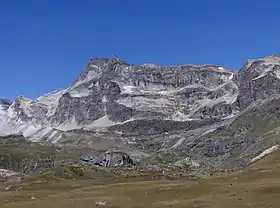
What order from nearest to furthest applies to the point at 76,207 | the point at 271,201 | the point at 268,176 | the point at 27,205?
the point at 271,201 < the point at 76,207 < the point at 27,205 < the point at 268,176

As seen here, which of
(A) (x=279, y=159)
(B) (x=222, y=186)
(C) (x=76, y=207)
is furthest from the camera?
(A) (x=279, y=159)

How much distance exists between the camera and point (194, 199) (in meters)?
71.4

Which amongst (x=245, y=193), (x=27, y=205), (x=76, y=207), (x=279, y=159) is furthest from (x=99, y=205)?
(x=279, y=159)

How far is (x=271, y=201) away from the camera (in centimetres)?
6444

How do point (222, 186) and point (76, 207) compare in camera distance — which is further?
point (222, 186)

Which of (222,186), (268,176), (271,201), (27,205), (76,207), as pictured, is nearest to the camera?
(271,201)

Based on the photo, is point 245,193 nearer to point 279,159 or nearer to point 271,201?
point 271,201

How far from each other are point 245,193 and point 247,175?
27435 mm

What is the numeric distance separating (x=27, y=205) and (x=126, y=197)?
13.4 metres

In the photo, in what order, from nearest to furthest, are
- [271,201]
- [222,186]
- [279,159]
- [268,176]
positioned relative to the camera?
[271,201] → [222,186] → [268,176] → [279,159]

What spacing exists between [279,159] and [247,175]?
2786 centimetres

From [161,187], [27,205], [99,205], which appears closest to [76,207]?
[99,205]

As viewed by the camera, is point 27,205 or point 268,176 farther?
point 268,176

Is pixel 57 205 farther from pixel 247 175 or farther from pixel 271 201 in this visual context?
pixel 247 175
